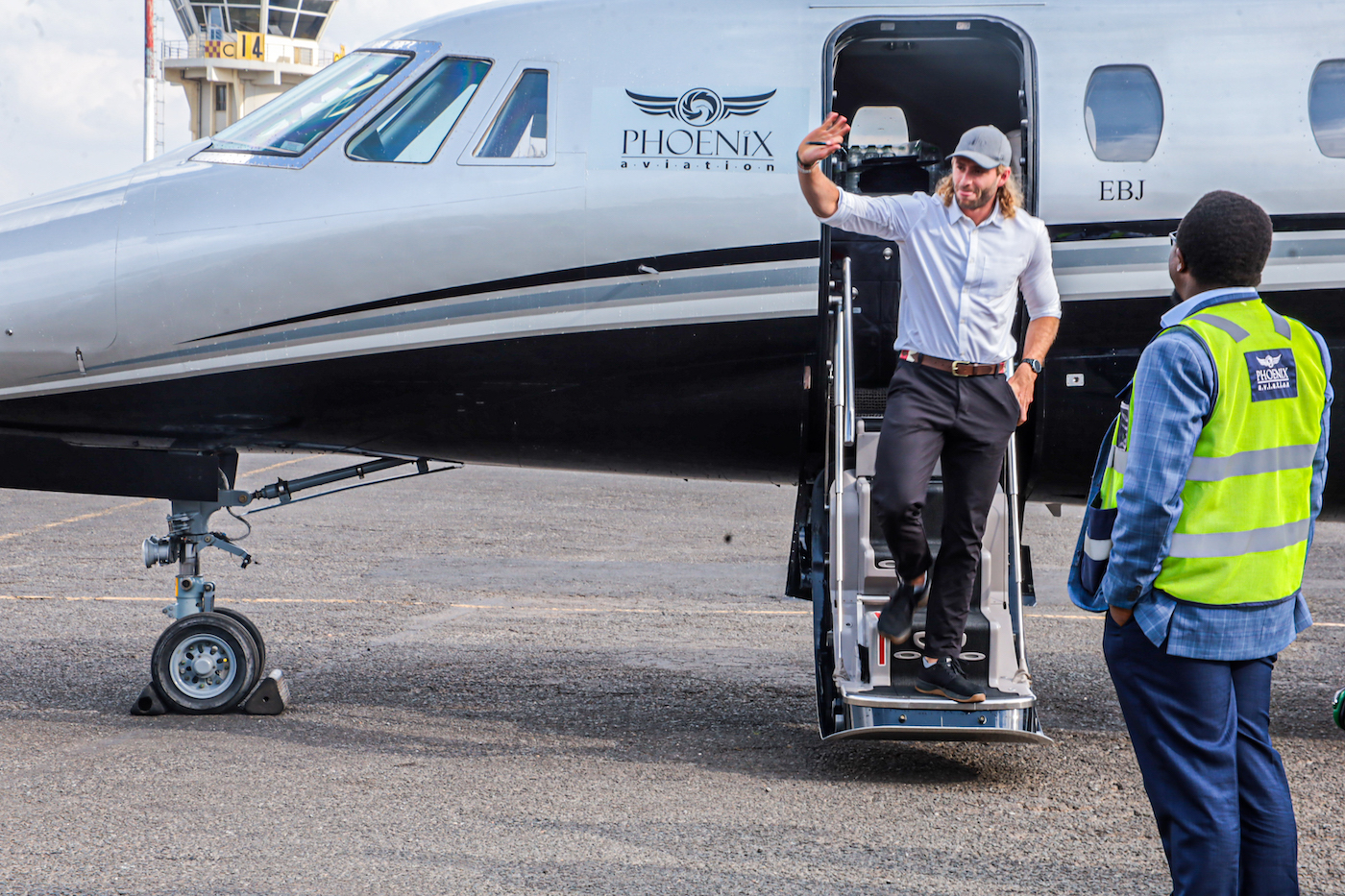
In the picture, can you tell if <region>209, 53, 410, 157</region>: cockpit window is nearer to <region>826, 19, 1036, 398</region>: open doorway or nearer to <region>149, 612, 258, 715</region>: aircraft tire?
<region>826, 19, 1036, 398</region>: open doorway

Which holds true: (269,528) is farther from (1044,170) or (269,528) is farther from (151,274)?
(1044,170)

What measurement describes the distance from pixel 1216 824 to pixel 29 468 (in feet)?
18.0

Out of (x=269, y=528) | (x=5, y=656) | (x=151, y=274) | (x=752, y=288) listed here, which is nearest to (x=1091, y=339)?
(x=752, y=288)

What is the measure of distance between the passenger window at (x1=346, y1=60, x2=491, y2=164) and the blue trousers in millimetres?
4065

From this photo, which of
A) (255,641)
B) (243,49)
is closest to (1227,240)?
(255,641)

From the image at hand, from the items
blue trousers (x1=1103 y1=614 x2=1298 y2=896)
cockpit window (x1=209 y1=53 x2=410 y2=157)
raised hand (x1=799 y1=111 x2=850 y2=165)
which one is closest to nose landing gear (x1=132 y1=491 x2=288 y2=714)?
cockpit window (x1=209 y1=53 x2=410 y2=157)

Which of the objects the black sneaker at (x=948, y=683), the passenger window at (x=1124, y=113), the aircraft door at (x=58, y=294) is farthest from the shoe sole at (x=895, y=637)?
the aircraft door at (x=58, y=294)

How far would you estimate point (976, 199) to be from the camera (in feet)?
17.1

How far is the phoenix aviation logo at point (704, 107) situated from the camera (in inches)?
235

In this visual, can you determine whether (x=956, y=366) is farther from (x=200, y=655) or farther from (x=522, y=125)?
(x=200, y=655)

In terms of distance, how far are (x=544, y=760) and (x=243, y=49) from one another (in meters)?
71.6

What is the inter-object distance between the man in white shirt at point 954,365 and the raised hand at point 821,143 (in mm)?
254

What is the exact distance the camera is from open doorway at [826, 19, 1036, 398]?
614 cm

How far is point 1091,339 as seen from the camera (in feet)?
19.8
